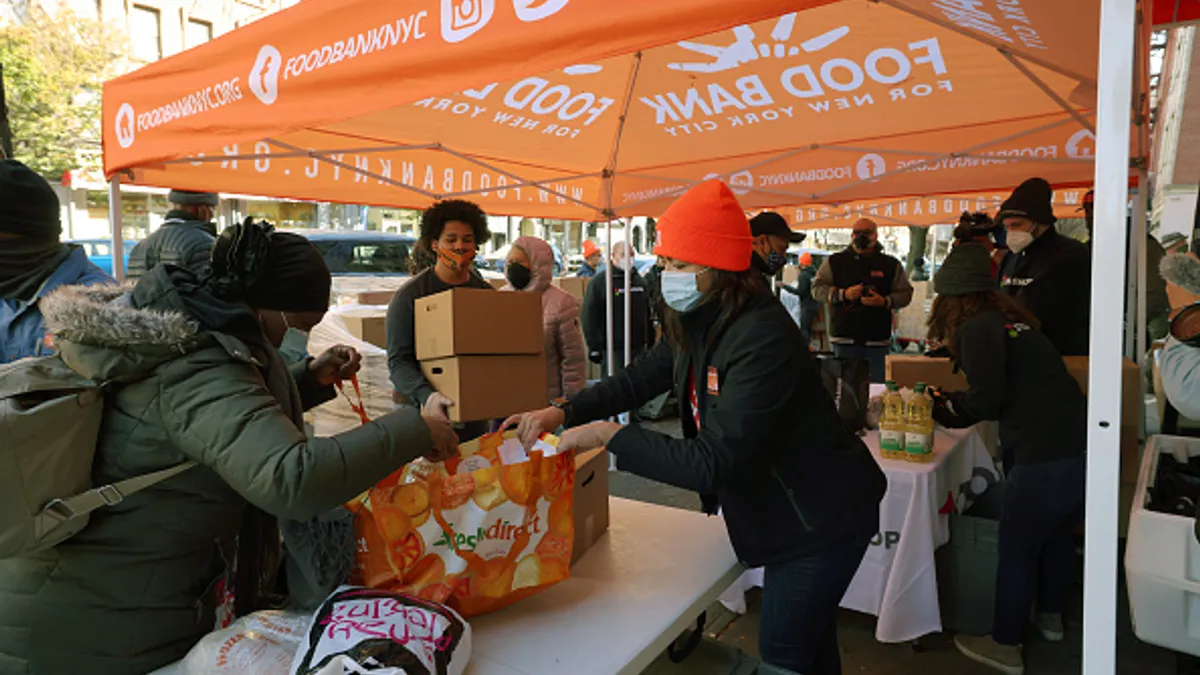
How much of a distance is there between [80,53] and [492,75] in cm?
2140

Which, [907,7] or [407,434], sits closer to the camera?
[407,434]

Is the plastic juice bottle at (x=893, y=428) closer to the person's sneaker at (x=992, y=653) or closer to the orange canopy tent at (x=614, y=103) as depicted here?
the person's sneaker at (x=992, y=653)

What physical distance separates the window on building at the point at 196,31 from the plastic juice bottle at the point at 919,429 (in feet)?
88.8

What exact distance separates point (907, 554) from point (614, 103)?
9.68 feet

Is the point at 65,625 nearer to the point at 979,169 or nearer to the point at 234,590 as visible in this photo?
the point at 234,590

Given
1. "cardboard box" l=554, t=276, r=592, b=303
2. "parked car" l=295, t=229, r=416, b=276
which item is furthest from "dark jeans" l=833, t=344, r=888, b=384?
"parked car" l=295, t=229, r=416, b=276

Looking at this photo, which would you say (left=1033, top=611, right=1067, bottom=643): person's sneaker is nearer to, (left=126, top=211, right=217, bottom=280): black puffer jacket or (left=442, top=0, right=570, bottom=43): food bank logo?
(left=442, top=0, right=570, bottom=43): food bank logo

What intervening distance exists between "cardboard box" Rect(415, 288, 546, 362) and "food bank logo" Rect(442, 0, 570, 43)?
2.76 feet

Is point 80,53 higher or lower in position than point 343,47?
higher

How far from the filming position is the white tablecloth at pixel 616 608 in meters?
1.36

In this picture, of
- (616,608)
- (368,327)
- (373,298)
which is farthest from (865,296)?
(616,608)

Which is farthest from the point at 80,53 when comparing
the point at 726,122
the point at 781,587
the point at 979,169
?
the point at 781,587

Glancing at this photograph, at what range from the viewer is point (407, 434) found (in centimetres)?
133

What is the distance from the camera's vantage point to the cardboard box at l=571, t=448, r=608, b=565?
1823mm
